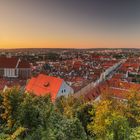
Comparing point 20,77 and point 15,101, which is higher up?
point 15,101

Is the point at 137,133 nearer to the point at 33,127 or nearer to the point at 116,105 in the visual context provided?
the point at 33,127

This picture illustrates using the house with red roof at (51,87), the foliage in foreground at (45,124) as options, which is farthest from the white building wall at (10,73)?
the foliage in foreground at (45,124)

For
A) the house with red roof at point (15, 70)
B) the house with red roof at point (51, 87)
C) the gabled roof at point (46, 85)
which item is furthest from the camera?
the house with red roof at point (15, 70)

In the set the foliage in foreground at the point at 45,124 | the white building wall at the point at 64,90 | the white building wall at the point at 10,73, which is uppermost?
the foliage in foreground at the point at 45,124

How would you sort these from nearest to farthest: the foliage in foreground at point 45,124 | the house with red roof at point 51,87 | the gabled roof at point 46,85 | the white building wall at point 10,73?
the foliage in foreground at point 45,124 < the house with red roof at point 51,87 < the gabled roof at point 46,85 < the white building wall at point 10,73

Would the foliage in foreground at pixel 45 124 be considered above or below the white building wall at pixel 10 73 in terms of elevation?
above

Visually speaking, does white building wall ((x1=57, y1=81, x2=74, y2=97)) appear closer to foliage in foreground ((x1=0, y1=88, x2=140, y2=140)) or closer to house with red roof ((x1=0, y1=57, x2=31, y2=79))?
foliage in foreground ((x1=0, y1=88, x2=140, y2=140))

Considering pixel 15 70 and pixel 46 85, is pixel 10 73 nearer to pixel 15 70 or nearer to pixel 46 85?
pixel 15 70

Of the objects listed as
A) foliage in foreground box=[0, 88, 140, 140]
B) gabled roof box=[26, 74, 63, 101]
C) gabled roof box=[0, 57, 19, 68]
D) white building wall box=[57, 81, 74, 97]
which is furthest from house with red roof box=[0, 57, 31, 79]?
foliage in foreground box=[0, 88, 140, 140]

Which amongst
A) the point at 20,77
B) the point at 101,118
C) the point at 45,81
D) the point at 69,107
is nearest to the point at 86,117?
the point at 69,107

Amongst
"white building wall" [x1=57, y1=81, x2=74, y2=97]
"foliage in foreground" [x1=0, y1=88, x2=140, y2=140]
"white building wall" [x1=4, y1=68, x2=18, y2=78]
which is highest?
"foliage in foreground" [x1=0, y1=88, x2=140, y2=140]

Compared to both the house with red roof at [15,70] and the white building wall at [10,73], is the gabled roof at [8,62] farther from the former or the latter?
the white building wall at [10,73]
